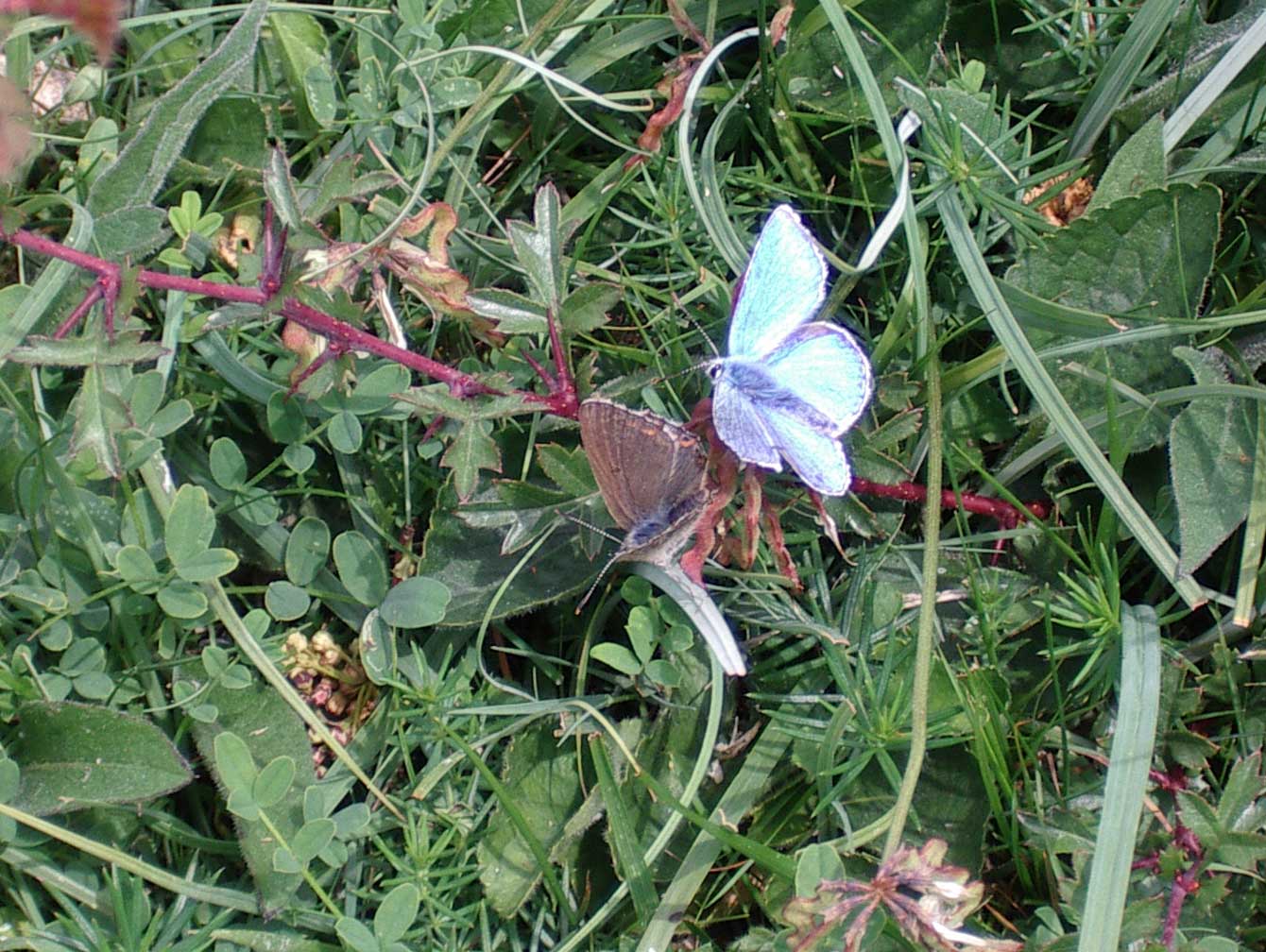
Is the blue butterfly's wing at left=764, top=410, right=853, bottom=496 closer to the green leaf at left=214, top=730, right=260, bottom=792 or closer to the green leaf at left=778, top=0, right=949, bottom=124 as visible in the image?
the green leaf at left=778, top=0, right=949, bottom=124

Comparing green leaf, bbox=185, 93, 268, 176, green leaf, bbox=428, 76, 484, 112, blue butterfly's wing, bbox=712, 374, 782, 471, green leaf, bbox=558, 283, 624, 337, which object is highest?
green leaf, bbox=428, 76, 484, 112

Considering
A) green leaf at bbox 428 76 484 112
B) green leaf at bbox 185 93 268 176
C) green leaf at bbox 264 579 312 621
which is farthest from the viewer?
green leaf at bbox 185 93 268 176

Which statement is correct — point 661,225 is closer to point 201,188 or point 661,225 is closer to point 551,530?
point 551,530

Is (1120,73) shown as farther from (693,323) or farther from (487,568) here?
(487,568)

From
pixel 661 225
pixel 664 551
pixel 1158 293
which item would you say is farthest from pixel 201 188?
pixel 1158 293

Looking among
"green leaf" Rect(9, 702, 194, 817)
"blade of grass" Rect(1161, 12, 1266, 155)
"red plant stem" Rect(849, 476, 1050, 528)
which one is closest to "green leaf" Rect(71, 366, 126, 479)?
"green leaf" Rect(9, 702, 194, 817)
